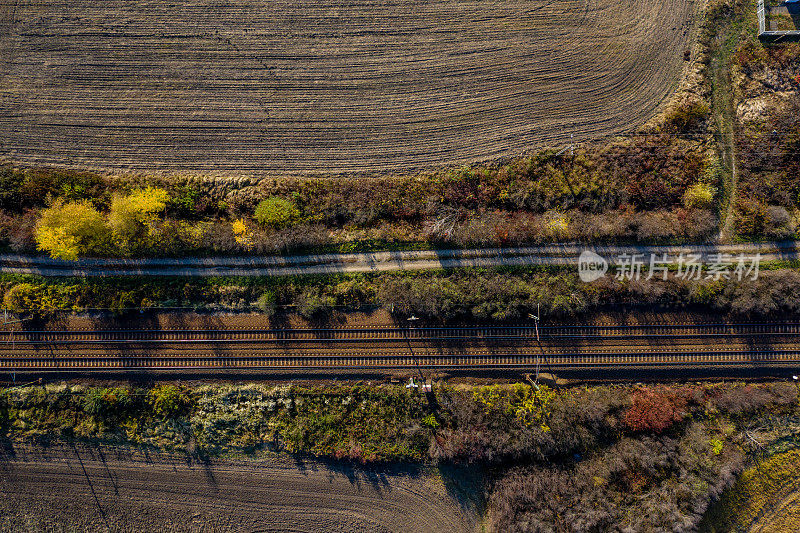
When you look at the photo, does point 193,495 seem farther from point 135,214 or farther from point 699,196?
point 699,196

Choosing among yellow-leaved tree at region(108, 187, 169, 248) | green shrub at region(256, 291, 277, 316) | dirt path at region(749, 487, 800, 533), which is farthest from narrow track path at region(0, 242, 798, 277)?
dirt path at region(749, 487, 800, 533)

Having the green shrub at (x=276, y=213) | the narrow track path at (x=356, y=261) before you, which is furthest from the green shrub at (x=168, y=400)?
the green shrub at (x=276, y=213)

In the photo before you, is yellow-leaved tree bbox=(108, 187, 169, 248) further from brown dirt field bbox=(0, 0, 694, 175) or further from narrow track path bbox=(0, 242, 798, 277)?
brown dirt field bbox=(0, 0, 694, 175)

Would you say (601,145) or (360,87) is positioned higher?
(360,87)

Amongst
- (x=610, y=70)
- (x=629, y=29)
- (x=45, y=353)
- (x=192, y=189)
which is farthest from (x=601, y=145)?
(x=45, y=353)

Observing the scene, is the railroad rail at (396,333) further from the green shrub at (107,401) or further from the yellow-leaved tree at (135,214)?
the yellow-leaved tree at (135,214)

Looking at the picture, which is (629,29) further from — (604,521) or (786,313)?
(604,521)

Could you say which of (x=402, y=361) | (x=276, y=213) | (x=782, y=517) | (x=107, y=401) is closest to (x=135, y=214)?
(x=276, y=213)
